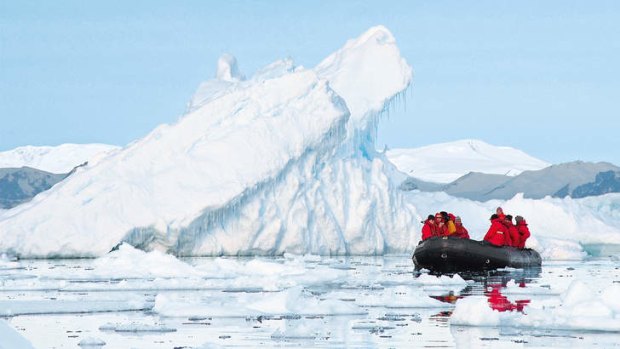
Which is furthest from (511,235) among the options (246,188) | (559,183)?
(559,183)

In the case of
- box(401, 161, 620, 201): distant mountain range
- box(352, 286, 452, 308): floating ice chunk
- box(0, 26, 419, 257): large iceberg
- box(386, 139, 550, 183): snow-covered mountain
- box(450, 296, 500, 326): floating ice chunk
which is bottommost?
box(450, 296, 500, 326): floating ice chunk

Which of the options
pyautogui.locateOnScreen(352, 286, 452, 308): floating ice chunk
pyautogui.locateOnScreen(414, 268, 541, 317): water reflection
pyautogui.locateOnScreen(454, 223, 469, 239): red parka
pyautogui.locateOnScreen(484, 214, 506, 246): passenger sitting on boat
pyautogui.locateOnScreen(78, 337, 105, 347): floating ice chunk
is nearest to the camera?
pyautogui.locateOnScreen(78, 337, 105, 347): floating ice chunk

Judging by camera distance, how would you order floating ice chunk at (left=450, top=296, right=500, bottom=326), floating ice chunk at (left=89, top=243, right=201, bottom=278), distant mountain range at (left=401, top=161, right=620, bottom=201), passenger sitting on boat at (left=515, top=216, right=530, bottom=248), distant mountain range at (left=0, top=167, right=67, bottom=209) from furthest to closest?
1. distant mountain range at (left=401, top=161, right=620, bottom=201)
2. distant mountain range at (left=0, top=167, right=67, bottom=209)
3. passenger sitting on boat at (left=515, top=216, right=530, bottom=248)
4. floating ice chunk at (left=89, top=243, right=201, bottom=278)
5. floating ice chunk at (left=450, top=296, right=500, bottom=326)

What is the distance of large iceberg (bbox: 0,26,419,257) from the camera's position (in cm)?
2888

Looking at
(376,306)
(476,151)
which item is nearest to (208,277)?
(376,306)

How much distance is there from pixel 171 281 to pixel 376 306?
4.85m

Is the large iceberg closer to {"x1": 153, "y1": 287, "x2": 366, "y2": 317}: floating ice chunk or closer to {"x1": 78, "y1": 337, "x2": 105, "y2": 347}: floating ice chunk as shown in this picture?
{"x1": 153, "y1": 287, "x2": 366, "y2": 317}: floating ice chunk

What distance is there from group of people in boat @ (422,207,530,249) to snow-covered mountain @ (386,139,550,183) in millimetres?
55183

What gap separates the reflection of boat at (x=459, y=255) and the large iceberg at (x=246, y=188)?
7.51 metres

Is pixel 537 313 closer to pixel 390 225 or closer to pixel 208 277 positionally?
pixel 208 277

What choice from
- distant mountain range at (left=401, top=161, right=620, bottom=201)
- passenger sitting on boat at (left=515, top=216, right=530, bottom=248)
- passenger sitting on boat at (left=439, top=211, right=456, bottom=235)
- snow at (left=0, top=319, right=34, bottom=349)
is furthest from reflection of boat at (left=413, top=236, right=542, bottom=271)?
distant mountain range at (left=401, top=161, right=620, bottom=201)

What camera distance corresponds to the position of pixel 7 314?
11984 mm

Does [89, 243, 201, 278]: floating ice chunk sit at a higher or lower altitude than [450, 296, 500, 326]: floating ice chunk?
higher

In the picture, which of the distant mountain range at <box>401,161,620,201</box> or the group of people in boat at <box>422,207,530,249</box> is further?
the distant mountain range at <box>401,161,620,201</box>
